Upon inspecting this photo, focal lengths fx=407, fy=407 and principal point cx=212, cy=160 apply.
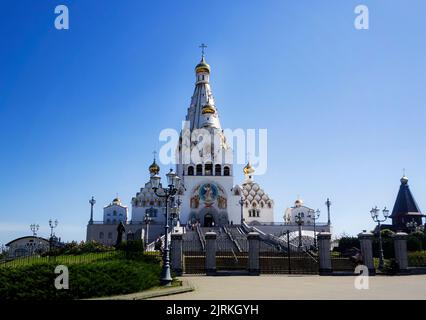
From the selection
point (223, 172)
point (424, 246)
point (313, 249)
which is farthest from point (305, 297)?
point (223, 172)

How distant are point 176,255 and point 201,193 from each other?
139 feet

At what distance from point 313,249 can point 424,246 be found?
11.2 m

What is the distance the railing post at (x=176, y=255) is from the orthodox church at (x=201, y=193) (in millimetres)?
37194

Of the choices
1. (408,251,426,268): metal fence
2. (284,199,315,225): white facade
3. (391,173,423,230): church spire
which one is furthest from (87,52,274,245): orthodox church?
(408,251,426,268): metal fence

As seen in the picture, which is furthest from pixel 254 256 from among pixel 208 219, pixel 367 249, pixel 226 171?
pixel 226 171

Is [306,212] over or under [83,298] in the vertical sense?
over

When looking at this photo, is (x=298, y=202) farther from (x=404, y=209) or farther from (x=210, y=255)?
(x=210, y=255)

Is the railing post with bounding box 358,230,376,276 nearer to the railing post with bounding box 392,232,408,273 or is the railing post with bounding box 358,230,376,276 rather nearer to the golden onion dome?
the railing post with bounding box 392,232,408,273

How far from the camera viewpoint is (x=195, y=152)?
69.2m

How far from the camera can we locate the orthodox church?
63344mm

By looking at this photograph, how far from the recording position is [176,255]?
22.8 meters

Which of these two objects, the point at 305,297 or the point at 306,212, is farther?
the point at 306,212

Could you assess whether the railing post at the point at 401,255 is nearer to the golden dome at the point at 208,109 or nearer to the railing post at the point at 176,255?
the railing post at the point at 176,255
